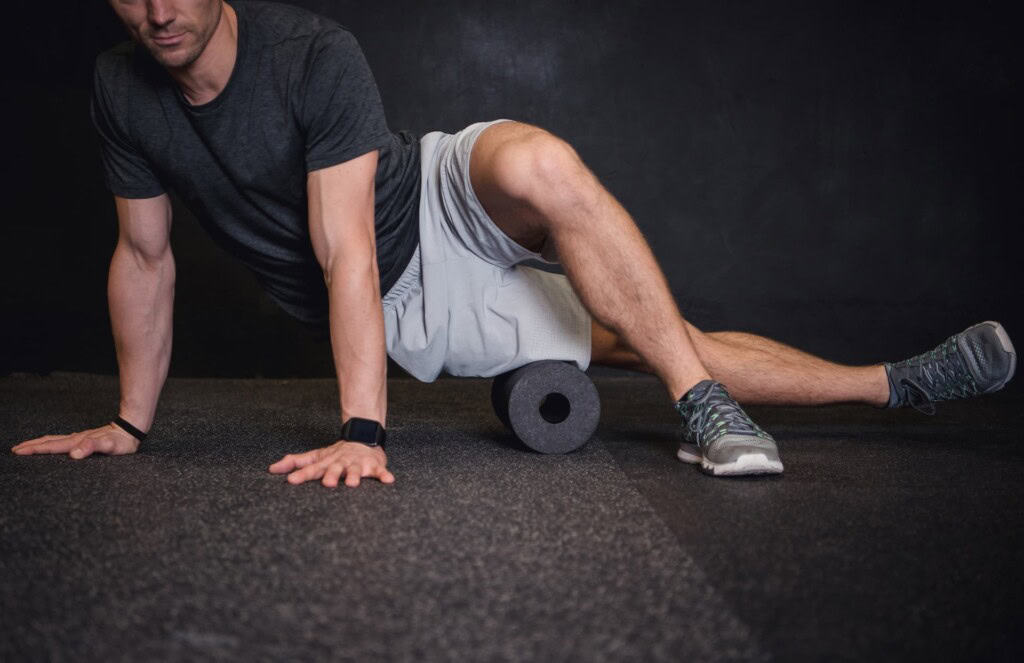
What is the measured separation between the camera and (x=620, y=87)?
3410 mm

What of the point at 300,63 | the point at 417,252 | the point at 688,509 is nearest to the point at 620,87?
→ the point at 417,252

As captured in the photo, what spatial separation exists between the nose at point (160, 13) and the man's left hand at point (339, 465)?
73 centimetres

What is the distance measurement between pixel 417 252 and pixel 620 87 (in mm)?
1915

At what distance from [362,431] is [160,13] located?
0.74m

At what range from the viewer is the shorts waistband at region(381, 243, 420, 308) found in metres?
1.79

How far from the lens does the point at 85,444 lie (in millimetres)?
1542

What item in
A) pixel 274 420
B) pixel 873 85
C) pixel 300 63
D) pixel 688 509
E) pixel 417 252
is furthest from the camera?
pixel 873 85

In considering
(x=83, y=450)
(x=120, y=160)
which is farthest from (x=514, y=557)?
(x=120, y=160)

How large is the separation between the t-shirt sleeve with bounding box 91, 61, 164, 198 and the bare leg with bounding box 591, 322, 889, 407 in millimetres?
919

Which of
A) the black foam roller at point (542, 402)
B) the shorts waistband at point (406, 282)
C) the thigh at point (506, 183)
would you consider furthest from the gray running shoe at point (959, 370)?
the shorts waistband at point (406, 282)

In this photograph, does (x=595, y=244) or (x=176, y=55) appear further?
(x=595, y=244)

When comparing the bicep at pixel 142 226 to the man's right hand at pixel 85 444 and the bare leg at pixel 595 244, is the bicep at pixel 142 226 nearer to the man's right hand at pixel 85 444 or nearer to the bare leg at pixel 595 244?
the man's right hand at pixel 85 444

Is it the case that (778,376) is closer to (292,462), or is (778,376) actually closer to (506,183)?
(506,183)

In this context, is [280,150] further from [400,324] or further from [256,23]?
[400,324]
